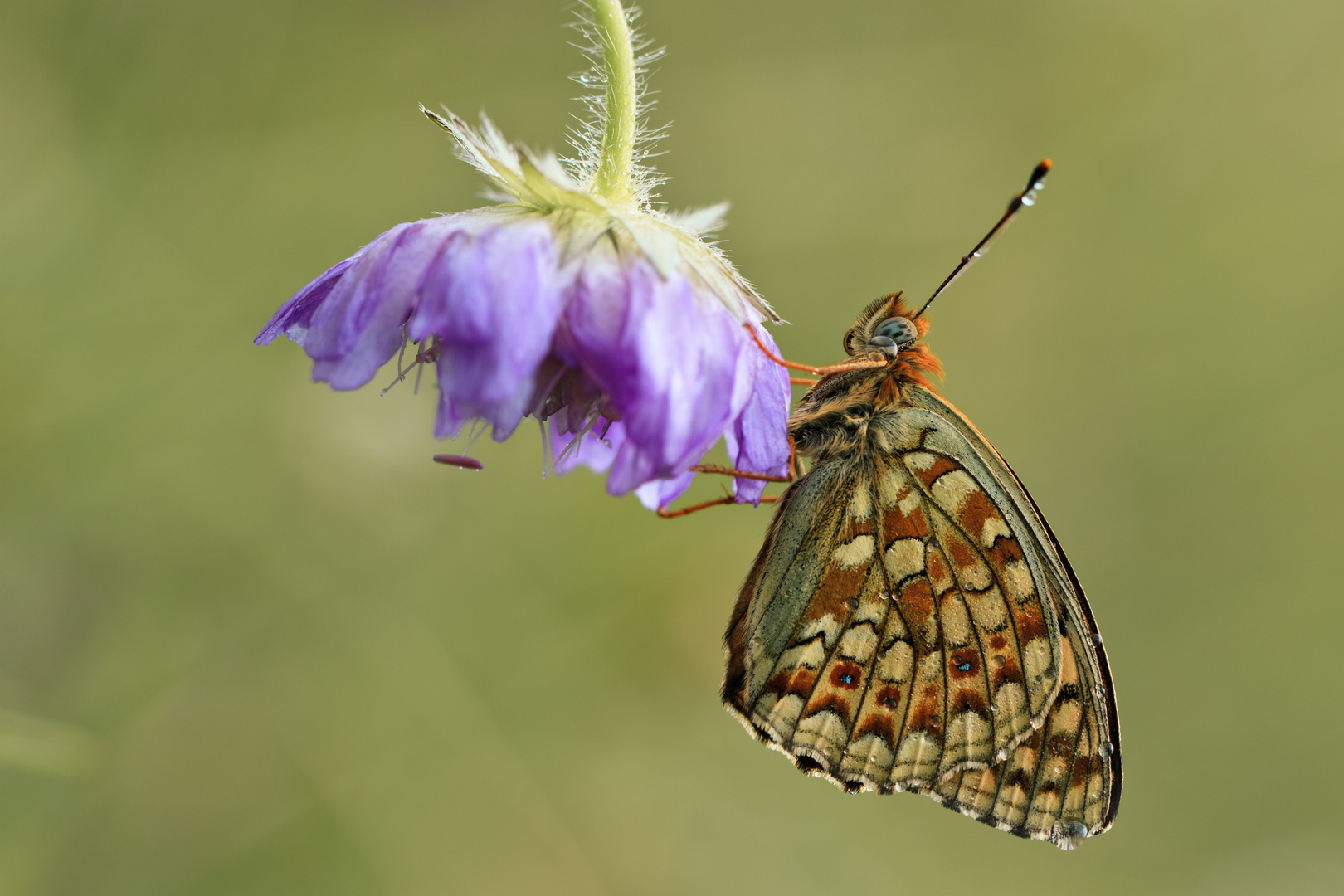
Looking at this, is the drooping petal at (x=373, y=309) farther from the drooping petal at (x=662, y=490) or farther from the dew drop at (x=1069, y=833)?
the dew drop at (x=1069, y=833)

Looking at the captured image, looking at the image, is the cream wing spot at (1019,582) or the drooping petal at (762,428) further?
the cream wing spot at (1019,582)

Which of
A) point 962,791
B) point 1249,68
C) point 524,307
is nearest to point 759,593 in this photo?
point 962,791

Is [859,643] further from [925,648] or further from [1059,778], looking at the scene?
[1059,778]

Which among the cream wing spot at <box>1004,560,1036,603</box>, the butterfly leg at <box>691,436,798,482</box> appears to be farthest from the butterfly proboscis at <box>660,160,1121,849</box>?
the butterfly leg at <box>691,436,798,482</box>

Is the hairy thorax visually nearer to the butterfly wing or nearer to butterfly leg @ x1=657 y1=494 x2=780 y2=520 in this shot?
the butterfly wing

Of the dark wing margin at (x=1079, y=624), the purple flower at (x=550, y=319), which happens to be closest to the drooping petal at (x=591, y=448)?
the purple flower at (x=550, y=319)

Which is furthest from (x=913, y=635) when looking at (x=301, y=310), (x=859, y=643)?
(x=301, y=310)
